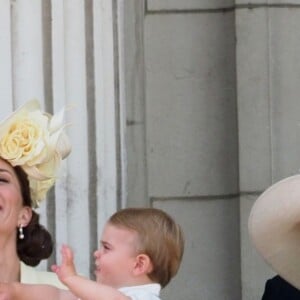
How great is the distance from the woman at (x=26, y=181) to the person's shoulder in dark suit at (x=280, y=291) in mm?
677

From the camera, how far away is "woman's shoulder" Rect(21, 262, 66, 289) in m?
7.49

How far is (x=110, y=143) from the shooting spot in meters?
8.14

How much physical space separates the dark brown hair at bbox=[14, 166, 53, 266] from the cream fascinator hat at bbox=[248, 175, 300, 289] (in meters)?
0.66

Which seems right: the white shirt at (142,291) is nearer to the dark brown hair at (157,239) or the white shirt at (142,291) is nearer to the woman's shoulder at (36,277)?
the dark brown hair at (157,239)

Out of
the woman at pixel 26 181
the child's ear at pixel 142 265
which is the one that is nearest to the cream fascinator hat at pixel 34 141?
the woman at pixel 26 181

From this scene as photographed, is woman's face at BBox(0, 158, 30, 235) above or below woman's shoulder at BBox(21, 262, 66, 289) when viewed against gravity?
above

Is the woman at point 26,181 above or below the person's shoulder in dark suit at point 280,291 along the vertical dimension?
above

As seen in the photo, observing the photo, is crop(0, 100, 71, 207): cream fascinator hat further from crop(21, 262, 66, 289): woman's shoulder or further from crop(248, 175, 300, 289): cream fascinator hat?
crop(248, 175, 300, 289): cream fascinator hat

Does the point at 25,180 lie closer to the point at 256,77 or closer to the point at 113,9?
the point at 113,9

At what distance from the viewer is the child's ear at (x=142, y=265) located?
6992 millimetres

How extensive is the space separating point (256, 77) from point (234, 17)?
24cm

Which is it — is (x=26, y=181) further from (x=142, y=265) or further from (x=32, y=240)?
(x=142, y=265)

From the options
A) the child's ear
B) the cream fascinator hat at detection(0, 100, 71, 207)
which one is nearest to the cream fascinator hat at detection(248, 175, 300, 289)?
the child's ear

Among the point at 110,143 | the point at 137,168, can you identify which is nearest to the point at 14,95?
the point at 110,143
